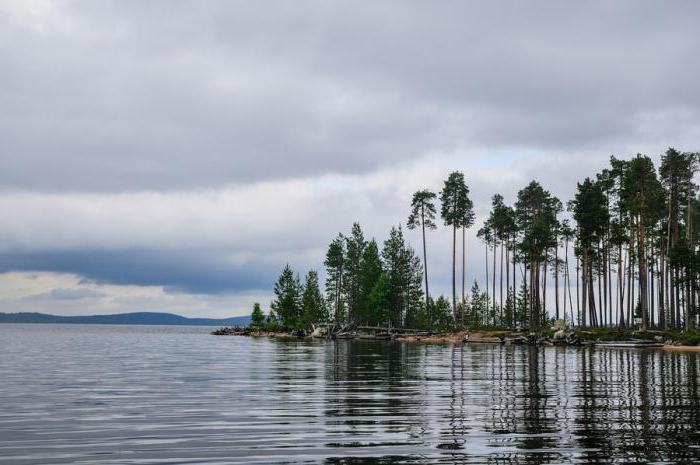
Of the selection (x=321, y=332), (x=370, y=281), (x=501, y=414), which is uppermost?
(x=370, y=281)

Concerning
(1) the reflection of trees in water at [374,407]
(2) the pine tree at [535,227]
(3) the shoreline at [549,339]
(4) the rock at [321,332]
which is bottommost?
(4) the rock at [321,332]

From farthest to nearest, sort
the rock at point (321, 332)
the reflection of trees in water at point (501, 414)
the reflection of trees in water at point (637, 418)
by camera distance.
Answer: the rock at point (321, 332), the reflection of trees in water at point (637, 418), the reflection of trees in water at point (501, 414)

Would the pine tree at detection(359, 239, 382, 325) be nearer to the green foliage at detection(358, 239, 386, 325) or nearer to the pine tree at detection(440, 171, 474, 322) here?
the green foliage at detection(358, 239, 386, 325)

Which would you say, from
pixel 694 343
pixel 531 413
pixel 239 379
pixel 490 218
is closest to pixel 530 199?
pixel 490 218

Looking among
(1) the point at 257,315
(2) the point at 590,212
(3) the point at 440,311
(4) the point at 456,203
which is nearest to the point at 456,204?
(4) the point at 456,203

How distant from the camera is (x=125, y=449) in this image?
13312 mm

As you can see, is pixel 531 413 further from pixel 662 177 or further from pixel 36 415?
pixel 662 177

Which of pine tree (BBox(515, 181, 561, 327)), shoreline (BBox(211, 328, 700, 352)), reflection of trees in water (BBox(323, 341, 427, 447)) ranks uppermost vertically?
pine tree (BBox(515, 181, 561, 327))

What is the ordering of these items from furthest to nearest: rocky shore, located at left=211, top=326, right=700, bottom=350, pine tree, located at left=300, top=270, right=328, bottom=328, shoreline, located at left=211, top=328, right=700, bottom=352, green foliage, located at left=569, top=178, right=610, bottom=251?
pine tree, located at left=300, top=270, right=328, bottom=328
green foliage, located at left=569, top=178, right=610, bottom=251
rocky shore, located at left=211, top=326, right=700, bottom=350
shoreline, located at left=211, top=328, right=700, bottom=352

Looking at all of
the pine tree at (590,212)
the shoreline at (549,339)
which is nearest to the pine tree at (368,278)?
the shoreline at (549,339)

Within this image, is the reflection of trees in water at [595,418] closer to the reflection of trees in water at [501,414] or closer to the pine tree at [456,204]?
the reflection of trees in water at [501,414]

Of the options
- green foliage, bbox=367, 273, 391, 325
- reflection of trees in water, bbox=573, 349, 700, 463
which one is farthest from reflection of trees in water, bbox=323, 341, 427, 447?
green foliage, bbox=367, 273, 391, 325

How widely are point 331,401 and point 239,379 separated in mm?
10505

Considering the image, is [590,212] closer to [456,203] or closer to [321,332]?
[456,203]
